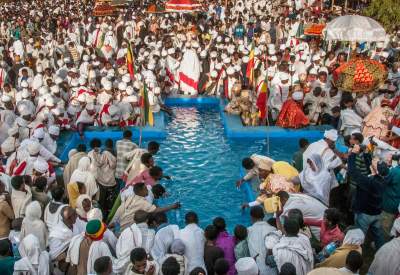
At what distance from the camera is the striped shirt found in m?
8.07

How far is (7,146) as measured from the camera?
836 centimetres

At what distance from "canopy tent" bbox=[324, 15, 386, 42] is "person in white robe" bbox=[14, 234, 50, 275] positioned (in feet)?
29.7

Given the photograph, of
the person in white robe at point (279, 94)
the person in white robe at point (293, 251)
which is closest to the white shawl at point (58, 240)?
the person in white robe at point (293, 251)

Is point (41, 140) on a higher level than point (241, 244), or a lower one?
higher

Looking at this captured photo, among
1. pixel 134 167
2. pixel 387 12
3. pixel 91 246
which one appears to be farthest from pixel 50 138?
pixel 387 12

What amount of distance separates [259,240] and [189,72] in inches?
371

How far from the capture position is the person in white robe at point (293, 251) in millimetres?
4965

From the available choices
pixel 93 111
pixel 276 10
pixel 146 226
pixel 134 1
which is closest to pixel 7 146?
pixel 93 111

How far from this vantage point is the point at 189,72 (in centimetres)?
1442

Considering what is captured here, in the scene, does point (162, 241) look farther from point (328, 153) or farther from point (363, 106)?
point (363, 106)

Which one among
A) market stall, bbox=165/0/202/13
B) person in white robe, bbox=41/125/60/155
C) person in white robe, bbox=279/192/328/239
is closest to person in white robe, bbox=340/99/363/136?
person in white robe, bbox=279/192/328/239

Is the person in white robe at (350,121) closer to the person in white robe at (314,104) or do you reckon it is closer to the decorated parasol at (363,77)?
the decorated parasol at (363,77)

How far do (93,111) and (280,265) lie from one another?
7.27m

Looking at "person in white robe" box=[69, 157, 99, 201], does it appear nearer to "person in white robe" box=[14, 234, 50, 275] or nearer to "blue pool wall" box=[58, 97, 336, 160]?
"person in white robe" box=[14, 234, 50, 275]
